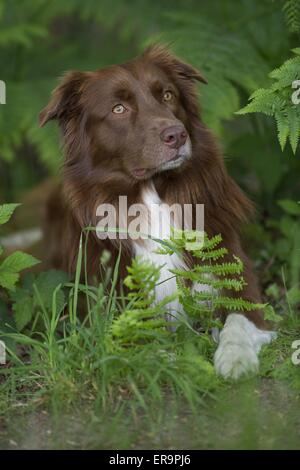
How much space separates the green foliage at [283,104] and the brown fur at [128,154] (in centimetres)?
48

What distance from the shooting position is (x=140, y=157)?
4.22m

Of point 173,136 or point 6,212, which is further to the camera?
point 173,136

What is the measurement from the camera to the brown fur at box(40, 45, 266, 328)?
432 cm

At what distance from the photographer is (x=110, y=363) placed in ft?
11.2

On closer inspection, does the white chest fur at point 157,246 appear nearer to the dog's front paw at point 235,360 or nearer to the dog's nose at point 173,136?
the dog's nose at point 173,136

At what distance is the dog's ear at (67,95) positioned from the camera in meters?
4.43

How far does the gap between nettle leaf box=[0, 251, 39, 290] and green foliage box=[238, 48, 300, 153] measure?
125 centimetres

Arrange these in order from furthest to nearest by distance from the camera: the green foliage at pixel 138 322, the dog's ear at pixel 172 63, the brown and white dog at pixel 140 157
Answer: the dog's ear at pixel 172 63 → the brown and white dog at pixel 140 157 → the green foliage at pixel 138 322

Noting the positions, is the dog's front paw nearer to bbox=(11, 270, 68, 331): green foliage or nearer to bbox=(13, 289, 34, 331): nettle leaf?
bbox=(11, 270, 68, 331): green foliage

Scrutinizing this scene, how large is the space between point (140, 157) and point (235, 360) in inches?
47.8

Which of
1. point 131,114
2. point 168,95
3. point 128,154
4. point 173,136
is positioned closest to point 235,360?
point 173,136

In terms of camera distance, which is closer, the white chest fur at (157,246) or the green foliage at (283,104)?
the green foliage at (283,104)

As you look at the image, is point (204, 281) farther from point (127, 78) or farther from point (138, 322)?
point (127, 78)

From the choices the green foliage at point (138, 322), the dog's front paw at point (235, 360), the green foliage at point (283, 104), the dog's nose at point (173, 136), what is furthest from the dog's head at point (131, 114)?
the dog's front paw at point (235, 360)
